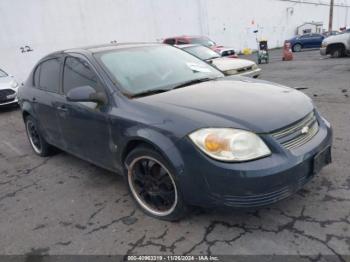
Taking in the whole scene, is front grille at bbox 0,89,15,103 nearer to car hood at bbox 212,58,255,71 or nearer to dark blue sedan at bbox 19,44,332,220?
car hood at bbox 212,58,255,71

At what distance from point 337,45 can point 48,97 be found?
15300 mm

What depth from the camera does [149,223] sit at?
3.15 metres

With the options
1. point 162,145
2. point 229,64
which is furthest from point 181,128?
point 229,64

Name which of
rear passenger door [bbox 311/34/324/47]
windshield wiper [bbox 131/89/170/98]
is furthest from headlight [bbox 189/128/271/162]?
rear passenger door [bbox 311/34/324/47]

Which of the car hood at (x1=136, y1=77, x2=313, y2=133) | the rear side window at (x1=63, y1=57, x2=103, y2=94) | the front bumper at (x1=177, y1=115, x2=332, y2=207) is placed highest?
the rear side window at (x1=63, y1=57, x2=103, y2=94)

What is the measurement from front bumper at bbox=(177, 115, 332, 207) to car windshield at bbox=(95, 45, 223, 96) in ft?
3.34

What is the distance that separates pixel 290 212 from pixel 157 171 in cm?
122

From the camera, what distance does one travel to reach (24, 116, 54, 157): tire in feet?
16.8

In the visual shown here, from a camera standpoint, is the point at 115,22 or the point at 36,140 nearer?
the point at 36,140

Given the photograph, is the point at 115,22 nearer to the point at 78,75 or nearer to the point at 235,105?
the point at 78,75

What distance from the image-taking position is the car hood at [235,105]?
270 centimetres

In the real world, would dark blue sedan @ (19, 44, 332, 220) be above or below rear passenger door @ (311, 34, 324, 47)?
above

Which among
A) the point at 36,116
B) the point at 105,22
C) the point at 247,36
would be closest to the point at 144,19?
the point at 105,22

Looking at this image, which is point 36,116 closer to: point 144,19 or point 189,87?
point 189,87
